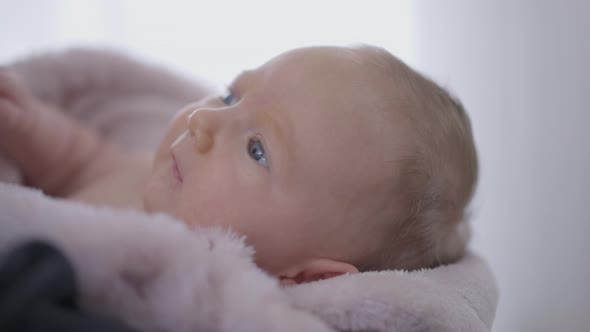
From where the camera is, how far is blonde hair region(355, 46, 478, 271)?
2.62 feet

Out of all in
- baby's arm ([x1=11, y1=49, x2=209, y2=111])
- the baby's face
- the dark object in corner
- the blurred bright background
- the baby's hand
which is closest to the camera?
the dark object in corner

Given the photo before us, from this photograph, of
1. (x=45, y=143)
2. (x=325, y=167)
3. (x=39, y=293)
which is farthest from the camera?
(x=45, y=143)

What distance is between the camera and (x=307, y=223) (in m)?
0.77

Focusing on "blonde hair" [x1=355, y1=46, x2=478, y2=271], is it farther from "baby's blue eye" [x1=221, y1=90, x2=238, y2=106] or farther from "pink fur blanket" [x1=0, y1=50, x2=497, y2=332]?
"baby's blue eye" [x1=221, y1=90, x2=238, y2=106]

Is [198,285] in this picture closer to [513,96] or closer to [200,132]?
[200,132]

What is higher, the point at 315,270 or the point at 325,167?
the point at 325,167

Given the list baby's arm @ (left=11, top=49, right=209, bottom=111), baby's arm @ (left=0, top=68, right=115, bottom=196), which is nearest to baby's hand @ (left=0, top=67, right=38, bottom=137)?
baby's arm @ (left=0, top=68, right=115, bottom=196)

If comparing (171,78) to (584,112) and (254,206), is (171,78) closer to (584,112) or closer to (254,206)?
(254,206)

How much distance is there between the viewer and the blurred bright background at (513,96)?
2.88 ft

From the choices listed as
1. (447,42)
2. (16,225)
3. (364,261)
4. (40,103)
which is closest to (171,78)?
(40,103)

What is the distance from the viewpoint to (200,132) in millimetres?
802

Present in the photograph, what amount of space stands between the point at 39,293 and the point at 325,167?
415 millimetres

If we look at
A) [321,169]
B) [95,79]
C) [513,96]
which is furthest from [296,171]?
[95,79]

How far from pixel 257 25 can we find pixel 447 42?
639 millimetres
